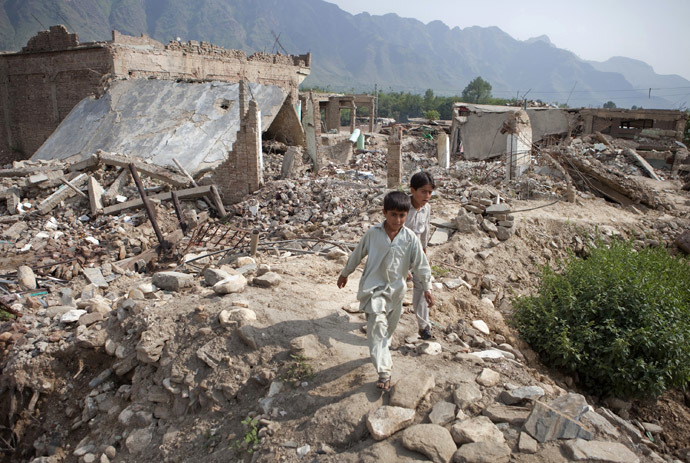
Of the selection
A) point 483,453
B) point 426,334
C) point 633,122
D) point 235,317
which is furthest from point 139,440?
point 633,122

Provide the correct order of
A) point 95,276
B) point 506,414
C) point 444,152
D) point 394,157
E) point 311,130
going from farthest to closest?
point 444,152, point 311,130, point 394,157, point 95,276, point 506,414

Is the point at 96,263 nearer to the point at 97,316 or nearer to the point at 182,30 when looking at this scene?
the point at 97,316

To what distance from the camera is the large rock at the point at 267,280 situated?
162 inches

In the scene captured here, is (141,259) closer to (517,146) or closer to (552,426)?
(552,426)

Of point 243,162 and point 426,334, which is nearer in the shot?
point 426,334

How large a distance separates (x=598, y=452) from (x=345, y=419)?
4.41 ft

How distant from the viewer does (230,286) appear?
3.91 metres

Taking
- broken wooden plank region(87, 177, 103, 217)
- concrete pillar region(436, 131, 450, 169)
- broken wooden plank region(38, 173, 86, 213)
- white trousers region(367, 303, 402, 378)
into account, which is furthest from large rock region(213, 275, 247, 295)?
concrete pillar region(436, 131, 450, 169)

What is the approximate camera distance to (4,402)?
3.79 m

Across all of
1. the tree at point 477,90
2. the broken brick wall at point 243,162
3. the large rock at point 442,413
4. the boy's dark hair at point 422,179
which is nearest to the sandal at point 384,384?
the large rock at point 442,413

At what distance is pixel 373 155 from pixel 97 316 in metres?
12.9

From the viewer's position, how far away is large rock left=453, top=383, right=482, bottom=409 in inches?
103

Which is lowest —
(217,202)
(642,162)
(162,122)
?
(217,202)

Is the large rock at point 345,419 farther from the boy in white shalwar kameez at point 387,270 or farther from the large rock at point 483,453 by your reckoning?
the large rock at point 483,453
